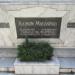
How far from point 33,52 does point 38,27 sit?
0.93 metres

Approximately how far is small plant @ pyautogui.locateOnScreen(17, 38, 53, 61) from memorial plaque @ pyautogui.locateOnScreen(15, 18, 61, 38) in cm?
40

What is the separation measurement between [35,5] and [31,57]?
1582mm

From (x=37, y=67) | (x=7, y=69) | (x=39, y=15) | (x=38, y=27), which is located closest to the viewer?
(x=37, y=67)

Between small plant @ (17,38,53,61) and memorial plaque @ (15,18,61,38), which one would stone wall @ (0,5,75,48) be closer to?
memorial plaque @ (15,18,61,38)

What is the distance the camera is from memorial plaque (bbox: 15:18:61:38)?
16.8 feet

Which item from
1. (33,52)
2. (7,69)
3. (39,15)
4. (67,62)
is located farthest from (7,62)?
(67,62)

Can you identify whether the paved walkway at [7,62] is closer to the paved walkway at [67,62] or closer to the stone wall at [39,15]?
the stone wall at [39,15]

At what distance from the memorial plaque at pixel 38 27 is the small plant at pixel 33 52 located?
1.31 ft

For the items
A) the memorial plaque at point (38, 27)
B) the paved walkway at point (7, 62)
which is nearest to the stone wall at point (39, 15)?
the memorial plaque at point (38, 27)

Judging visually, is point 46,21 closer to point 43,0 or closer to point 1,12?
point 43,0

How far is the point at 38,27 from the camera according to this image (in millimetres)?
5246

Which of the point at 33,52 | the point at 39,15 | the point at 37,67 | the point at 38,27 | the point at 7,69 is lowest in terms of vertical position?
the point at 7,69

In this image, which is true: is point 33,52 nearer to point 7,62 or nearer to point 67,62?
point 7,62

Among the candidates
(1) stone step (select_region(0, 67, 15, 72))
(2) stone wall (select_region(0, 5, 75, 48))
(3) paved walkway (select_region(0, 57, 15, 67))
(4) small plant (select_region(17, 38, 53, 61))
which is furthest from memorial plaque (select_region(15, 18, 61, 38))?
(1) stone step (select_region(0, 67, 15, 72))
